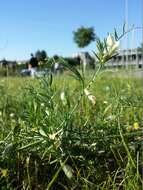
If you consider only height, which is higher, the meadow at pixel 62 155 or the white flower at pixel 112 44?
the white flower at pixel 112 44

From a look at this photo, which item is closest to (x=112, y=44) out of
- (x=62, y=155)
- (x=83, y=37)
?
(x=62, y=155)

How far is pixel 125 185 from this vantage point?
0.89 meters

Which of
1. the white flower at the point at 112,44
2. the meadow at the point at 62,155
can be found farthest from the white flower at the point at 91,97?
the white flower at the point at 112,44

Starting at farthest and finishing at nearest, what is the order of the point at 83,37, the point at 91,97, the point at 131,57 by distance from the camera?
the point at 83,37 → the point at 131,57 → the point at 91,97

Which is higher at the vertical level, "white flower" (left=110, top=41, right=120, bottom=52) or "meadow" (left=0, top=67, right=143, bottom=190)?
"white flower" (left=110, top=41, right=120, bottom=52)

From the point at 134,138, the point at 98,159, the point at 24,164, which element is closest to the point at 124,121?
the point at 134,138

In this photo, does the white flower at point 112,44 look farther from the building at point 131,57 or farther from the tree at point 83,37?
the tree at point 83,37

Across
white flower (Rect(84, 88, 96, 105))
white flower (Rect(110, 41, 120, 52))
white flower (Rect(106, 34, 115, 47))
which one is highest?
white flower (Rect(106, 34, 115, 47))

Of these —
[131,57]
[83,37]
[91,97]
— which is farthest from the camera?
[83,37]

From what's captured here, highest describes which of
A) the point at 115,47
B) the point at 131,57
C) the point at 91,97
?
the point at 115,47

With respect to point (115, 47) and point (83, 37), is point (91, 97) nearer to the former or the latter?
point (115, 47)

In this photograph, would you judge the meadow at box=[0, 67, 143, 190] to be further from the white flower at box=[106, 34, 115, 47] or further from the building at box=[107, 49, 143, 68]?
the building at box=[107, 49, 143, 68]

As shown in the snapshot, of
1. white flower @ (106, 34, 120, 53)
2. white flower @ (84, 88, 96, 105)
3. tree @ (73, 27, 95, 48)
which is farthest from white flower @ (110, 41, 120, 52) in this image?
tree @ (73, 27, 95, 48)

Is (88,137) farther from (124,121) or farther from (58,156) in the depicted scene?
(124,121)
